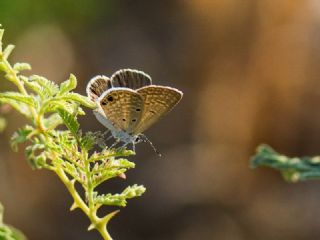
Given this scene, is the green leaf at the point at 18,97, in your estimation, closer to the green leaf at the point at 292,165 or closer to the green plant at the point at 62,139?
the green plant at the point at 62,139

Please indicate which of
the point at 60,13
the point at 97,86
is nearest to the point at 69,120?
the point at 97,86

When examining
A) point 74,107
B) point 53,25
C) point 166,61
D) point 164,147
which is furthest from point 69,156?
point 166,61

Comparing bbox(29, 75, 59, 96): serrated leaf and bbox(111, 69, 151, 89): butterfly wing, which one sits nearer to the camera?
bbox(29, 75, 59, 96): serrated leaf

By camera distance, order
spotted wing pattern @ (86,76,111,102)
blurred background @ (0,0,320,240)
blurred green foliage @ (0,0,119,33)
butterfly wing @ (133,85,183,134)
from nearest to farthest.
→ spotted wing pattern @ (86,76,111,102)
butterfly wing @ (133,85,183,134)
blurred green foliage @ (0,0,119,33)
blurred background @ (0,0,320,240)

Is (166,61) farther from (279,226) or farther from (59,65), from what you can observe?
(279,226)

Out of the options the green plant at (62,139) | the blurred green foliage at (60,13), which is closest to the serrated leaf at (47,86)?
the green plant at (62,139)

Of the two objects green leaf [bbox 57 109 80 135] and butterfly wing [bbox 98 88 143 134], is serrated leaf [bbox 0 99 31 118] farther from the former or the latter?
butterfly wing [bbox 98 88 143 134]

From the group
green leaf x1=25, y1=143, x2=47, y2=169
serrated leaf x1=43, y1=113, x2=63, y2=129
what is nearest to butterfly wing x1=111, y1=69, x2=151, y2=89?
serrated leaf x1=43, y1=113, x2=63, y2=129
